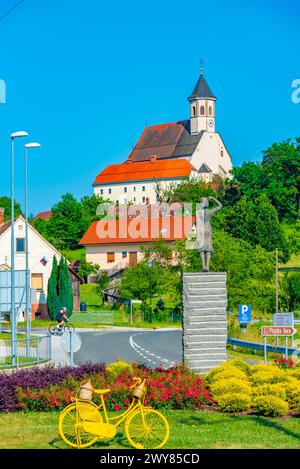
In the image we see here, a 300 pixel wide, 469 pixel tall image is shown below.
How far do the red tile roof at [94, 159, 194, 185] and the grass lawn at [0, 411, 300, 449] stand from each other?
156m

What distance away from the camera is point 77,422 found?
43.0ft

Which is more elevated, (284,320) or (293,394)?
(284,320)

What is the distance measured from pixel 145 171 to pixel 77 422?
171959 mm

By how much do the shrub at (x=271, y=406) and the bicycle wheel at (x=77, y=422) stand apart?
4.16 m

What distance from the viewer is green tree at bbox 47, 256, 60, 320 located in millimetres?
59688

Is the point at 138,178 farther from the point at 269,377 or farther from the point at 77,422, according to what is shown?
the point at 77,422

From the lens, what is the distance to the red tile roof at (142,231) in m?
93.9

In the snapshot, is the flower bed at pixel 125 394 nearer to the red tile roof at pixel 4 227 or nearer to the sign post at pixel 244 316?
the sign post at pixel 244 316

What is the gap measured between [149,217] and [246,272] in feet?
155

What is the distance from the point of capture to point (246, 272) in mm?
53281

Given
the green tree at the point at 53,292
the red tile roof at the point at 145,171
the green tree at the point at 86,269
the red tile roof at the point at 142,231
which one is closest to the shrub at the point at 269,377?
the green tree at the point at 53,292

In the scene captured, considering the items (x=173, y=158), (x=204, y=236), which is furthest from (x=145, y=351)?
(x=173, y=158)
